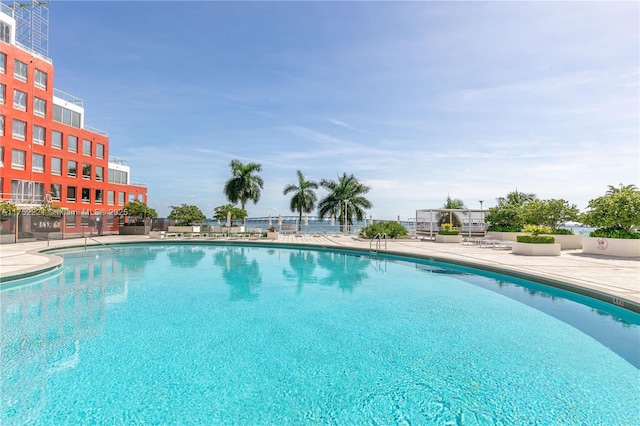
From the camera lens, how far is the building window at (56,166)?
83.9ft

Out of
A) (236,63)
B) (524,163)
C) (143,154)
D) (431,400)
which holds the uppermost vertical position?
(236,63)

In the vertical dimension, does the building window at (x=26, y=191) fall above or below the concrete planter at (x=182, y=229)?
above

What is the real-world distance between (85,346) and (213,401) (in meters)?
2.92

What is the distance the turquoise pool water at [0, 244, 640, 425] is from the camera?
11.4 feet

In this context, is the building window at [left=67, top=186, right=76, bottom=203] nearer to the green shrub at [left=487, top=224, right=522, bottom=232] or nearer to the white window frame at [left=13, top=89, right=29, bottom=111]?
the white window frame at [left=13, top=89, right=29, bottom=111]

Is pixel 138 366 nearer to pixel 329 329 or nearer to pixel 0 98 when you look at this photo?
pixel 329 329

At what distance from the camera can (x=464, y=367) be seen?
4.50m

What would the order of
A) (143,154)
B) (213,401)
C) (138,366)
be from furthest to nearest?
(143,154) → (138,366) → (213,401)

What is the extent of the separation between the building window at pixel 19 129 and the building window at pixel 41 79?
3.41 metres

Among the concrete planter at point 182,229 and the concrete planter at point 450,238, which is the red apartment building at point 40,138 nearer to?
the concrete planter at point 182,229

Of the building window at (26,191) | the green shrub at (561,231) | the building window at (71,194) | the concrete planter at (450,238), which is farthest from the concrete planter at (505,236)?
the building window at (71,194)

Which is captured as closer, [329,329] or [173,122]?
[329,329]

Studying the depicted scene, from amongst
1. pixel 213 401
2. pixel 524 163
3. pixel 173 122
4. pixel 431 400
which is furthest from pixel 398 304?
pixel 173 122

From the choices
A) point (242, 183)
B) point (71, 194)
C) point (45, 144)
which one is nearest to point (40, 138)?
point (45, 144)
